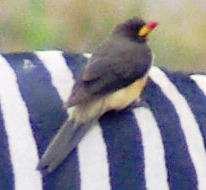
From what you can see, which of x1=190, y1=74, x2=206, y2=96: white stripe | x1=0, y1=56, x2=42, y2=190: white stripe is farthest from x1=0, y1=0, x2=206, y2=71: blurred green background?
x1=0, y1=56, x2=42, y2=190: white stripe

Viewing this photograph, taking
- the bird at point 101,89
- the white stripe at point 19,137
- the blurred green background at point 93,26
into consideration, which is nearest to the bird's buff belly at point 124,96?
the bird at point 101,89

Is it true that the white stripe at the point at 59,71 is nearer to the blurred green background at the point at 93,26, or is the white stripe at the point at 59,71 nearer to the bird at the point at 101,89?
the bird at the point at 101,89

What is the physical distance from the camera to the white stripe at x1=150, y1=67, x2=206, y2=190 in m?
0.98

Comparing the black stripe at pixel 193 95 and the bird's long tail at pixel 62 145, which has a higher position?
the bird's long tail at pixel 62 145

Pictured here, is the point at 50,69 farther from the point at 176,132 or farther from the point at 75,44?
the point at 75,44

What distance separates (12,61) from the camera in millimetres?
1043

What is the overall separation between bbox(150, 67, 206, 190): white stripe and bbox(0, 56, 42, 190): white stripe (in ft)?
0.65

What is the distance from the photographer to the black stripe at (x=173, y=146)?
96cm

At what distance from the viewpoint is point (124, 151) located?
96 centimetres

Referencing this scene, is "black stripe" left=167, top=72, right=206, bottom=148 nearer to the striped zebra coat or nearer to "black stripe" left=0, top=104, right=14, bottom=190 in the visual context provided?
the striped zebra coat

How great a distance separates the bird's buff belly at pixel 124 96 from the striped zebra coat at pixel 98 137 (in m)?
0.01

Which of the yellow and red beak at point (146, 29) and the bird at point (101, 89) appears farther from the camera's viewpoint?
the yellow and red beak at point (146, 29)

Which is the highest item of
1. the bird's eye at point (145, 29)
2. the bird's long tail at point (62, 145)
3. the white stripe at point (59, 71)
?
the bird's eye at point (145, 29)

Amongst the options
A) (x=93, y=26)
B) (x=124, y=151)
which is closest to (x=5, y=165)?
(x=124, y=151)
